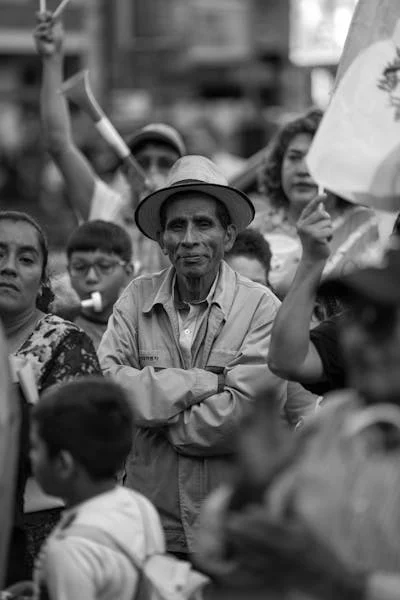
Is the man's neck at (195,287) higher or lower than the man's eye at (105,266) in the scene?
higher

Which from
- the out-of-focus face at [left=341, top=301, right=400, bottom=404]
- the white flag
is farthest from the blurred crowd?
the white flag

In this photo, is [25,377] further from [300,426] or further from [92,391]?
[300,426]

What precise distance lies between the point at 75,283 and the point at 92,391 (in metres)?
3.20

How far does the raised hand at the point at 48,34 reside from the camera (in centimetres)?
785

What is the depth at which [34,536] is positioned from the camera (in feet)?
17.1

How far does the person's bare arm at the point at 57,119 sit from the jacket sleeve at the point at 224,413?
275cm

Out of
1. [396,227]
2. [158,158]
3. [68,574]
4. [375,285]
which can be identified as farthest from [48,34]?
[375,285]

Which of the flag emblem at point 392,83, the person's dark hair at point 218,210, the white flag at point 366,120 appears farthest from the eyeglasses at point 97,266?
the flag emblem at point 392,83

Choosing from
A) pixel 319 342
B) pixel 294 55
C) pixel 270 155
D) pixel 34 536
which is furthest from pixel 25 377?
pixel 294 55

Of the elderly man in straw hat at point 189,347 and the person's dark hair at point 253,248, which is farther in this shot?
the person's dark hair at point 253,248

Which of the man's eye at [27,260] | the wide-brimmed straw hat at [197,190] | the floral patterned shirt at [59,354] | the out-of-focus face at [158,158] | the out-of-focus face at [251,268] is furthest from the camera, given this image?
the out-of-focus face at [158,158]

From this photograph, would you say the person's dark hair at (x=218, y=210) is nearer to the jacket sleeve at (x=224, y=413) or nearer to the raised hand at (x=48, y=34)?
the jacket sleeve at (x=224, y=413)

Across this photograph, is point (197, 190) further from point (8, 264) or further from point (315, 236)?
point (315, 236)

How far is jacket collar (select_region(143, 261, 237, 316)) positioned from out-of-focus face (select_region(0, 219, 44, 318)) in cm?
42
